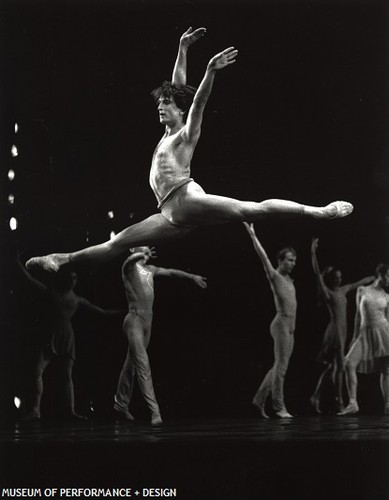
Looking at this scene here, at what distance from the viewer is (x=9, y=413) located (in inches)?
331

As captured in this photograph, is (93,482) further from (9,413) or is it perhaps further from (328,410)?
(328,410)

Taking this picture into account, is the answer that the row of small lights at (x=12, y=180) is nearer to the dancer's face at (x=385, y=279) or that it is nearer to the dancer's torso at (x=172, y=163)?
the dancer's torso at (x=172, y=163)

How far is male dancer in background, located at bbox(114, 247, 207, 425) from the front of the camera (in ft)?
25.0

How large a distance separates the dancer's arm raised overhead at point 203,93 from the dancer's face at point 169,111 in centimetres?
24

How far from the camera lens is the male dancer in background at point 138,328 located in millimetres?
7609

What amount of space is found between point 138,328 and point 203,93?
2.18 m

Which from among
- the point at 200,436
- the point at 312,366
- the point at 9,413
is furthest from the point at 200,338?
the point at 200,436

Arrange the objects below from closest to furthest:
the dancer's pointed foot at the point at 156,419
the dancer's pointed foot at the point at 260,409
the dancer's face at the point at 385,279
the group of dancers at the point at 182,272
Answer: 1. the group of dancers at the point at 182,272
2. the dancer's pointed foot at the point at 156,419
3. the dancer's pointed foot at the point at 260,409
4. the dancer's face at the point at 385,279

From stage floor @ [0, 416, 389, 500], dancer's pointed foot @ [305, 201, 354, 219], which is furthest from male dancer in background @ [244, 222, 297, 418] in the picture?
stage floor @ [0, 416, 389, 500]

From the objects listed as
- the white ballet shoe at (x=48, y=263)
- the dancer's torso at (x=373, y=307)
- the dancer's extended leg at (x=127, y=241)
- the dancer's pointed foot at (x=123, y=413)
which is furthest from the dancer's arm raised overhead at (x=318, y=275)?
the white ballet shoe at (x=48, y=263)

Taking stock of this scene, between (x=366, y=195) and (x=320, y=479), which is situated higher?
(x=366, y=195)

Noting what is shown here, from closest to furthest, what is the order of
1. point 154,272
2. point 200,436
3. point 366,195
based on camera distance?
point 200,436 → point 154,272 → point 366,195

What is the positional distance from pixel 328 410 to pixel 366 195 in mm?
2011

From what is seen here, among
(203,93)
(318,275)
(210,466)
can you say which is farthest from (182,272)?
(210,466)
